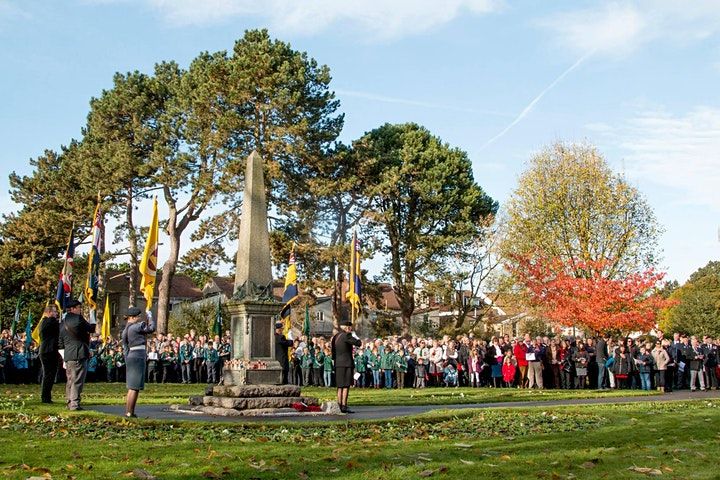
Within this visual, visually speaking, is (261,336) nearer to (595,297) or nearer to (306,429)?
(306,429)

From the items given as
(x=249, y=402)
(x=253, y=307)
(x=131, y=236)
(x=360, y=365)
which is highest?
(x=131, y=236)

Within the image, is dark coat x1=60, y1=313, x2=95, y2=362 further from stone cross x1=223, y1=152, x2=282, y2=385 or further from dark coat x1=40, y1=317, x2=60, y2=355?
stone cross x1=223, y1=152, x2=282, y2=385

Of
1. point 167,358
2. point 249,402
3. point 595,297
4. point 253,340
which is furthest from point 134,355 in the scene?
point 595,297

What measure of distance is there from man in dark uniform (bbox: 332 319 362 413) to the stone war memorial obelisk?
0.74 metres

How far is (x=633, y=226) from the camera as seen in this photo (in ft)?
143

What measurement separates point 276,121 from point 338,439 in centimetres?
3225

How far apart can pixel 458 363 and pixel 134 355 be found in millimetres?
18918

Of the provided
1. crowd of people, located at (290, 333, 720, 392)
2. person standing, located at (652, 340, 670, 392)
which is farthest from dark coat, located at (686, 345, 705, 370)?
person standing, located at (652, 340, 670, 392)

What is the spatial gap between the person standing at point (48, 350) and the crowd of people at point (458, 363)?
1241 centimetres

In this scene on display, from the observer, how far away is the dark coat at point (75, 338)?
49.4 feet

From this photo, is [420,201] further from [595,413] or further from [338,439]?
[338,439]

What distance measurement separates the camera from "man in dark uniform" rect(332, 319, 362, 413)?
52.7ft

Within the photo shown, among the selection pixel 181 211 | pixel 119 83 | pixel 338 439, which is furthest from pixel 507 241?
pixel 338 439

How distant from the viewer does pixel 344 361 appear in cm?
1623
